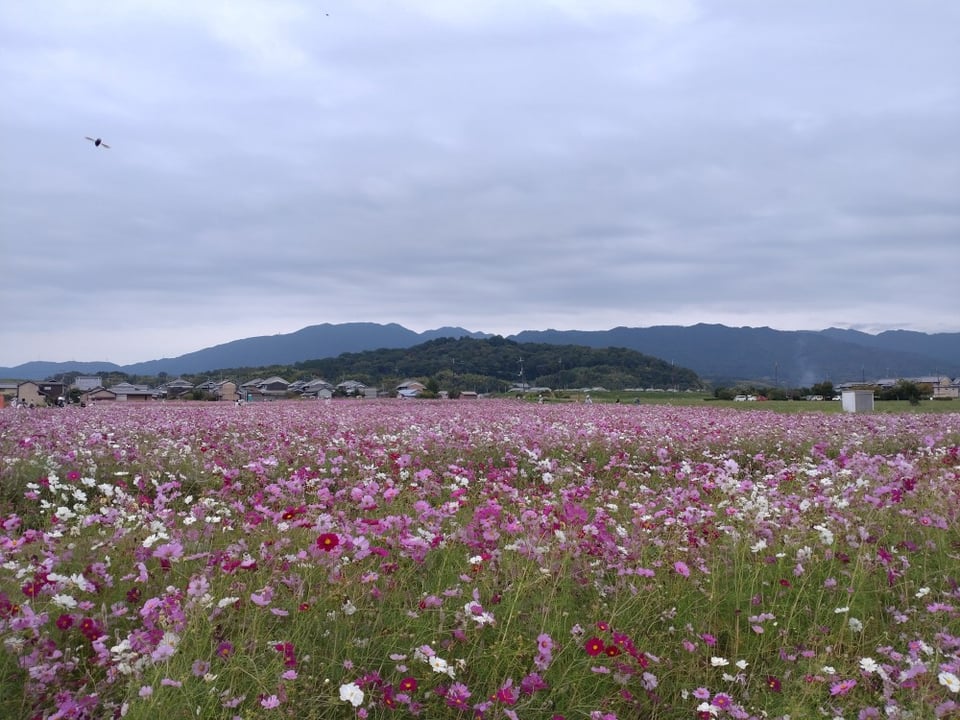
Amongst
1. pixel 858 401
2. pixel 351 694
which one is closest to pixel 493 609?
pixel 351 694

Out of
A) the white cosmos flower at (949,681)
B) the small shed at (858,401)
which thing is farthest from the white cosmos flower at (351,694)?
the small shed at (858,401)

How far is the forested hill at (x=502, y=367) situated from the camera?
8681 cm

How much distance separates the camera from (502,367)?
10244 centimetres

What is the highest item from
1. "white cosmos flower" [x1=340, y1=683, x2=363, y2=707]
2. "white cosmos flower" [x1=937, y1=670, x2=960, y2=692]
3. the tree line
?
the tree line

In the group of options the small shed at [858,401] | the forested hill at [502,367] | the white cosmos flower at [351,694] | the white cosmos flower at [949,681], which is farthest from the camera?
the forested hill at [502,367]

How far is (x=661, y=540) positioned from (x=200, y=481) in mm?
5260

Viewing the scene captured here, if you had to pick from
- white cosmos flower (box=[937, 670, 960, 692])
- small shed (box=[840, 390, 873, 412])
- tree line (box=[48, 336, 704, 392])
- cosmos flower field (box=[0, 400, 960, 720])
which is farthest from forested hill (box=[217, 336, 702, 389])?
white cosmos flower (box=[937, 670, 960, 692])

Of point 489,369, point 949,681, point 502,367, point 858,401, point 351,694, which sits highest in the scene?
point 502,367

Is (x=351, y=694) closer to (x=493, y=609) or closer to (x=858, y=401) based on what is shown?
(x=493, y=609)

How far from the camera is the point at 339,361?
103 m

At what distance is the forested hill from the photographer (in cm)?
8681

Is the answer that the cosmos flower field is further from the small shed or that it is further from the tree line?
the tree line

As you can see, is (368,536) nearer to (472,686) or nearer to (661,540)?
(472,686)

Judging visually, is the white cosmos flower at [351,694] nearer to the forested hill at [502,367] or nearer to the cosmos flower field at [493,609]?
the cosmos flower field at [493,609]
